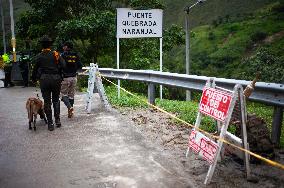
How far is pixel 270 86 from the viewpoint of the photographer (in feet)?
20.8

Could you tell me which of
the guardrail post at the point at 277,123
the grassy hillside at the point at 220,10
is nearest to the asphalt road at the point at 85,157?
the guardrail post at the point at 277,123

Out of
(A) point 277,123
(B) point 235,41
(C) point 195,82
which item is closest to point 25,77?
(C) point 195,82

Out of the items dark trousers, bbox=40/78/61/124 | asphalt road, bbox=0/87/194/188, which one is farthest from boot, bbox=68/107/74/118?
dark trousers, bbox=40/78/61/124

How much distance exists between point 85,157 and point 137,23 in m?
7.42

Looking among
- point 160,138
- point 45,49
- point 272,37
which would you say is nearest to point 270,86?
Answer: point 160,138

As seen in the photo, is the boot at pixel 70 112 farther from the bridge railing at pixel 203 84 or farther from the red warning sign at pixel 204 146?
the red warning sign at pixel 204 146

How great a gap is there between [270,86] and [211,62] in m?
107

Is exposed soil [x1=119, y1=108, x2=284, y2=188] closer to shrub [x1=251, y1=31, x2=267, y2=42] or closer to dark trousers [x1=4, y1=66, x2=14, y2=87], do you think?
dark trousers [x1=4, y1=66, x2=14, y2=87]

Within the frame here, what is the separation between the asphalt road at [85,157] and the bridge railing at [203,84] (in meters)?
1.60

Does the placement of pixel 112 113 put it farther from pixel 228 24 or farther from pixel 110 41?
pixel 228 24

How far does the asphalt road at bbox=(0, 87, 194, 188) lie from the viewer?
17.0 feet

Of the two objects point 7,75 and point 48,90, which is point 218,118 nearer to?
point 48,90

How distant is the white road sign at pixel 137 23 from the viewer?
12.8m

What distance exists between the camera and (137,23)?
12859 millimetres
